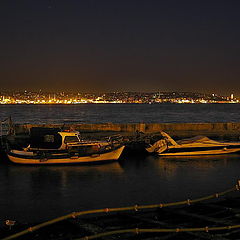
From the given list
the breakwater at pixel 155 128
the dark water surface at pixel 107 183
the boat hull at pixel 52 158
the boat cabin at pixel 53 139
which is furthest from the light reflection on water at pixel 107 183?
the breakwater at pixel 155 128

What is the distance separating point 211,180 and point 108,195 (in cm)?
683

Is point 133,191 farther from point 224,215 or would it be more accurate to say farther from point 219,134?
point 219,134

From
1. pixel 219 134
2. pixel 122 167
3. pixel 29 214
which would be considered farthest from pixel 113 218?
pixel 219 134

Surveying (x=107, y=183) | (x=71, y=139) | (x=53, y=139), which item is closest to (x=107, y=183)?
(x=107, y=183)

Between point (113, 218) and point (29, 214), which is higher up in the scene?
point (113, 218)

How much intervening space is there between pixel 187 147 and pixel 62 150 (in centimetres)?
988

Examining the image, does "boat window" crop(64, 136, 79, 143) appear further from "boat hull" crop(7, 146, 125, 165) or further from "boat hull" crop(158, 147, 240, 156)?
"boat hull" crop(158, 147, 240, 156)

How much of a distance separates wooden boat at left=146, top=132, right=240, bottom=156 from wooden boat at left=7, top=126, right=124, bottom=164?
12.7ft

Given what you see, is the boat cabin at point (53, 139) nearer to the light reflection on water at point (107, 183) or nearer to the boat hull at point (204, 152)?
the light reflection on water at point (107, 183)

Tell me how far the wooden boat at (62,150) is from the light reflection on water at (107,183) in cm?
56

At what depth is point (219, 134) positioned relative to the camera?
3888 cm

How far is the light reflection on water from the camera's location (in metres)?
18.0

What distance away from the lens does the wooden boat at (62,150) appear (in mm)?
27500

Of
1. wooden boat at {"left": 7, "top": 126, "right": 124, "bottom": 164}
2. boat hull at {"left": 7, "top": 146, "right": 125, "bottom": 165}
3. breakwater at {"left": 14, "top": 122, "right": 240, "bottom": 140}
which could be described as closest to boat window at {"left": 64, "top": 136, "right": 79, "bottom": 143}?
wooden boat at {"left": 7, "top": 126, "right": 124, "bottom": 164}
